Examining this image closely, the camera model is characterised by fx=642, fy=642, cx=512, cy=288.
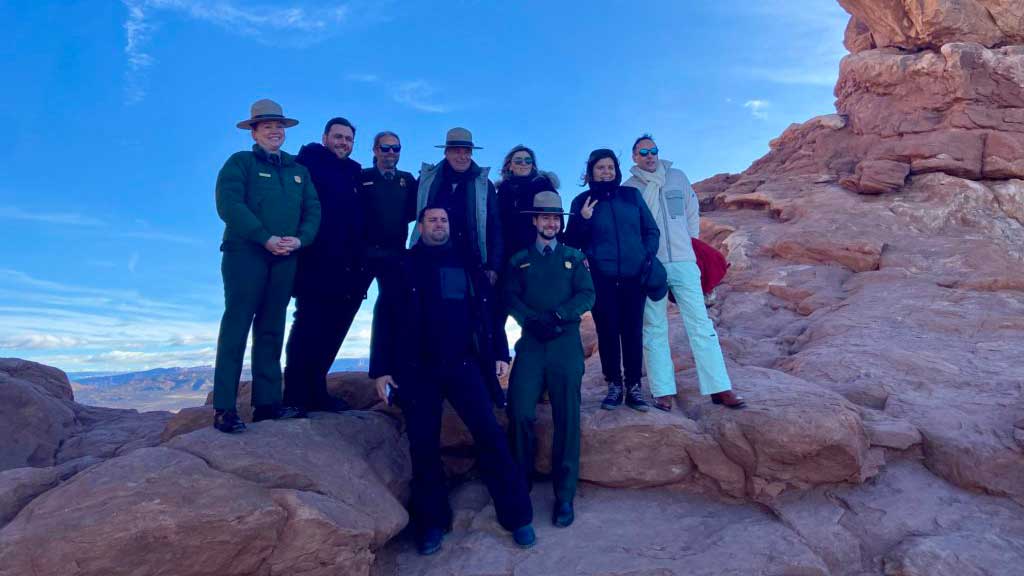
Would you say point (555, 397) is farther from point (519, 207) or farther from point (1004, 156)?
point (1004, 156)

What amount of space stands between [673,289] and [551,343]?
181 centimetres

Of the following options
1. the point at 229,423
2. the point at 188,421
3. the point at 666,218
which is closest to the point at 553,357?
the point at 666,218

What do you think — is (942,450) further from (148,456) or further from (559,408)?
(148,456)

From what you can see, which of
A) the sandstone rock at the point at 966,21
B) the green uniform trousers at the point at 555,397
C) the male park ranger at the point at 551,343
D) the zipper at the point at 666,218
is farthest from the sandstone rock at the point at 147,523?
the sandstone rock at the point at 966,21

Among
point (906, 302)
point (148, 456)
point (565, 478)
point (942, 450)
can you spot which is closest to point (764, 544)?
point (565, 478)

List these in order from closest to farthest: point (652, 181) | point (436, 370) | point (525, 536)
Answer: point (525, 536)
point (436, 370)
point (652, 181)

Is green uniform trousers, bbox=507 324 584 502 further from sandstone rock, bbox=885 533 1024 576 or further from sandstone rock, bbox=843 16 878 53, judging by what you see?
sandstone rock, bbox=843 16 878 53

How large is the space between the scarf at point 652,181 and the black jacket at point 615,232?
22 centimetres

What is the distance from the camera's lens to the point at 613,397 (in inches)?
292

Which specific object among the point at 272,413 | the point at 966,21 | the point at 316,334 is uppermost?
the point at 966,21

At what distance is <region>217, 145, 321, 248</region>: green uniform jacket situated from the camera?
5.97 metres

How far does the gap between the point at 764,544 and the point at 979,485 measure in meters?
2.65

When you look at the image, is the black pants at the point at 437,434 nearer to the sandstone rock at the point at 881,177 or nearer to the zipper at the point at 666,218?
the zipper at the point at 666,218

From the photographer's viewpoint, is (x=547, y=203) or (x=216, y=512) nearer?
(x=216, y=512)
